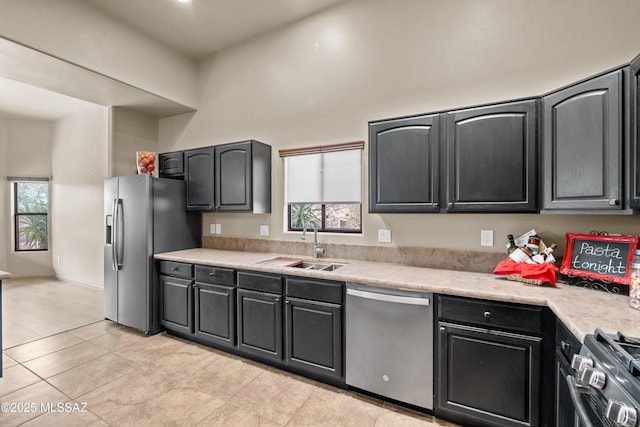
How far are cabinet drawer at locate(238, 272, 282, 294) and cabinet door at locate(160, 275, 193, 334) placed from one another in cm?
75

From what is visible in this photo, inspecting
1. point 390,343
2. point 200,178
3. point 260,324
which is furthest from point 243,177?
point 390,343

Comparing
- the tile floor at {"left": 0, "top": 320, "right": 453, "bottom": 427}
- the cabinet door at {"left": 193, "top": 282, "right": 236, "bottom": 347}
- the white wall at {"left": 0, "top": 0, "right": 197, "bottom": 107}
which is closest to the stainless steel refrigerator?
the tile floor at {"left": 0, "top": 320, "right": 453, "bottom": 427}

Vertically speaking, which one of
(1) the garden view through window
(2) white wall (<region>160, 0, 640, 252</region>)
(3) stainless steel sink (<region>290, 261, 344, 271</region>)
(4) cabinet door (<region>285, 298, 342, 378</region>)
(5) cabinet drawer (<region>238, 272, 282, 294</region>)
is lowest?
(4) cabinet door (<region>285, 298, 342, 378</region>)

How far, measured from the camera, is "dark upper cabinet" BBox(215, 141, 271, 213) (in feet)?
10.2

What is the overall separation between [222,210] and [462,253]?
2536mm

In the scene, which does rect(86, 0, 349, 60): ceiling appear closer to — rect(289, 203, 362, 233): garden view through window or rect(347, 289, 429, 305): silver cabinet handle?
rect(289, 203, 362, 233): garden view through window

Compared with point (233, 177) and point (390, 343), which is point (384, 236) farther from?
point (233, 177)

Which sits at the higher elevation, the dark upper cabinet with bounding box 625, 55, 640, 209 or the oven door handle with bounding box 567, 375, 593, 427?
the dark upper cabinet with bounding box 625, 55, 640, 209

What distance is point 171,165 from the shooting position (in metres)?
3.72

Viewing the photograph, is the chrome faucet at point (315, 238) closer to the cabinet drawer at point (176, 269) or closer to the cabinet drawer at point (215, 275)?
the cabinet drawer at point (215, 275)

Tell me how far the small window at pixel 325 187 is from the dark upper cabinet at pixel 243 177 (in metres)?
0.24

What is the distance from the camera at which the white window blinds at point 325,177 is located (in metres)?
2.89

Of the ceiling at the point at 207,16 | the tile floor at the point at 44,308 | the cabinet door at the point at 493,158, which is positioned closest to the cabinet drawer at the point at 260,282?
the cabinet door at the point at 493,158

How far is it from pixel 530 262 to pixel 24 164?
839 centimetres
